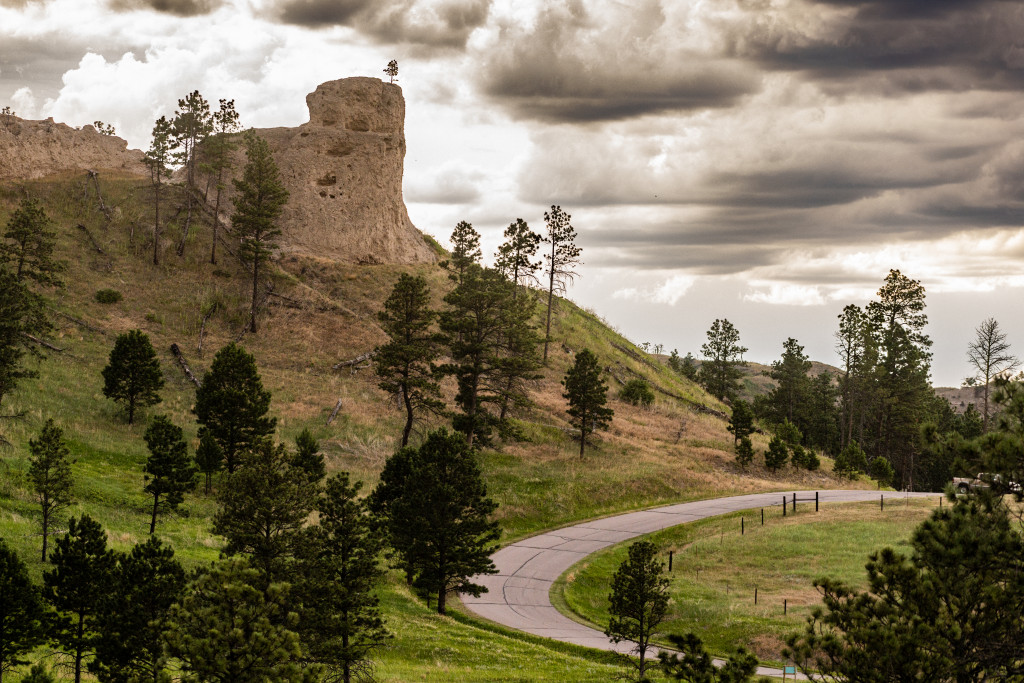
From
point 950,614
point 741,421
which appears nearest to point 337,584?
point 950,614

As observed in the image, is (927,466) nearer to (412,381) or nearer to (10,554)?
(412,381)

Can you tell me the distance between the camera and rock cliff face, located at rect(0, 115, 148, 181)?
75.6 m

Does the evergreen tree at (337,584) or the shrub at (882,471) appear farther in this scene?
the shrub at (882,471)

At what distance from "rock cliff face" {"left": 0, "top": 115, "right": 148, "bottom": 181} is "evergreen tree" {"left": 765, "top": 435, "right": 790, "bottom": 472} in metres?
75.7

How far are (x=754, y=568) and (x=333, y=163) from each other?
60.0 m

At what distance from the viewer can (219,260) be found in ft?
245

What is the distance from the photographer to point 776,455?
227ft

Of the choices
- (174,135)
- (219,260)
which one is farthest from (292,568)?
(174,135)

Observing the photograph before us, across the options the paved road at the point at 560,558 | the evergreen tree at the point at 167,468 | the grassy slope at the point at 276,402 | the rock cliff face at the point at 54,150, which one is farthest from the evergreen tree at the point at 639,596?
the rock cliff face at the point at 54,150

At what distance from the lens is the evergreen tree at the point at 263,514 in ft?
58.3

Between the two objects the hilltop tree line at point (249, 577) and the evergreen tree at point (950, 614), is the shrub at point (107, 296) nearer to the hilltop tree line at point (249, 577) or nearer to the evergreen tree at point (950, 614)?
the hilltop tree line at point (249, 577)

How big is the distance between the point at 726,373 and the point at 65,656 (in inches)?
4110

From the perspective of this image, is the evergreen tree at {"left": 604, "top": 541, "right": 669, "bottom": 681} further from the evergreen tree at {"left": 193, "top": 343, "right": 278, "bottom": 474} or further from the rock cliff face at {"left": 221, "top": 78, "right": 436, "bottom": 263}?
the rock cliff face at {"left": 221, "top": 78, "right": 436, "bottom": 263}

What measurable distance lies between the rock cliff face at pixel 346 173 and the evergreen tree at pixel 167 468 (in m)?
44.3
